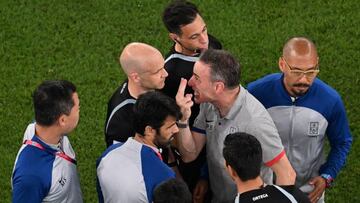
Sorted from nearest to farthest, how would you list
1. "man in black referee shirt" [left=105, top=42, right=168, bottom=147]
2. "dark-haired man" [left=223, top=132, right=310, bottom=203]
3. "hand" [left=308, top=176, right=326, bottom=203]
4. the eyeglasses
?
"dark-haired man" [left=223, top=132, right=310, bottom=203] → the eyeglasses → "man in black referee shirt" [left=105, top=42, right=168, bottom=147] → "hand" [left=308, top=176, right=326, bottom=203]

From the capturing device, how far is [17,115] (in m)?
7.20

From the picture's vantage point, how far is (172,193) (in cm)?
369

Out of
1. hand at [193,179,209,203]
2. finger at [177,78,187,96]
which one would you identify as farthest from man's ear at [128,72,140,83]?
hand at [193,179,209,203]

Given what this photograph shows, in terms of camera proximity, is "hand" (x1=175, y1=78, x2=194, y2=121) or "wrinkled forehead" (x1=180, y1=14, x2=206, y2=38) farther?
"wrinkled forehead" (x1=180, y1=14, x2=206, y2=38)

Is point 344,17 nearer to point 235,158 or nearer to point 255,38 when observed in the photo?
point 255,38

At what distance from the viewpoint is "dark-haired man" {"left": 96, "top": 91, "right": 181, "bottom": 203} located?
12.9 feet

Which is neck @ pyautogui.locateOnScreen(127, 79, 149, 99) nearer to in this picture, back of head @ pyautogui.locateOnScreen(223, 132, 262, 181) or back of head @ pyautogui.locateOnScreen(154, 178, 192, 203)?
back of head @ pyautogui.locateOnScreen(223, 132, 262, 181)

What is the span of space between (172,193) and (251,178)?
48cm

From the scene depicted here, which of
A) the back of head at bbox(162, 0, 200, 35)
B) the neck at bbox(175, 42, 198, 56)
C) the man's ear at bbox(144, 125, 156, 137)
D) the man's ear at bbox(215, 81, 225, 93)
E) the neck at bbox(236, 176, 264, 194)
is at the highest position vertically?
the back of head at bbox(162, 0, 200, 35)

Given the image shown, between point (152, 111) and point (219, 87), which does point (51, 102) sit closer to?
point (152, 111)

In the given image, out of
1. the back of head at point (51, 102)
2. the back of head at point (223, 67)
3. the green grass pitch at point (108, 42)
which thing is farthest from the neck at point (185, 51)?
the green grass pitch at point (108, 42)

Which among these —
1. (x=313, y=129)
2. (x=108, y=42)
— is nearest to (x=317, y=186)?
(x=313, y=129)

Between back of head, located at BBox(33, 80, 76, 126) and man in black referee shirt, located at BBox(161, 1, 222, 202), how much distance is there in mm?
1042

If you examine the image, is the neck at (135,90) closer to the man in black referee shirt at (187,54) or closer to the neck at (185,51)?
the man in black referee shirt at (187,54)
